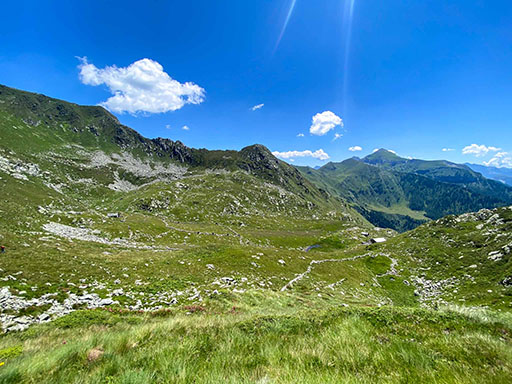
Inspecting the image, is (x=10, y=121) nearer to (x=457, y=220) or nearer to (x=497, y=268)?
(x=497, y=268)

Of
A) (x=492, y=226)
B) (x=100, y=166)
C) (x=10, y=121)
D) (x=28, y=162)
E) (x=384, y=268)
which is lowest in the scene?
(x=384, y=268)

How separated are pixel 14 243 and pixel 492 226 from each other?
112 metres

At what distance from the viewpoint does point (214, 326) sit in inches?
275

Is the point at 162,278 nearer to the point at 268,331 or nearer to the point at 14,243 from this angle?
the point at 14,243

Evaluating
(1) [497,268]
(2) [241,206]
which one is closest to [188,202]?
(2) [241,206]

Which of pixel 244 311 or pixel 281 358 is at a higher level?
pixel 281 358

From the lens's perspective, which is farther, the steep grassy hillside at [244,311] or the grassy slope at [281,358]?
the steep grassy hillside at [244,311]

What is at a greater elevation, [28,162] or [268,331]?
[28,162]

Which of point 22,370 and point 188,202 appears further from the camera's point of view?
point 188,202

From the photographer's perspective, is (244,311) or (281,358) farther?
(244,311)

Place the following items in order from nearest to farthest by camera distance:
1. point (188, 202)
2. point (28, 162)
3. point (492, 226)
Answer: point (492, 226) < point (28, 162) < point (188, 202)

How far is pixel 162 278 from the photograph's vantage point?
24.6 meters

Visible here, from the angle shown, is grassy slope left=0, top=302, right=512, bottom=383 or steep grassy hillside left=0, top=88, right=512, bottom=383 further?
steep grassy hillside left=0, top=88, right=512, bottom=383

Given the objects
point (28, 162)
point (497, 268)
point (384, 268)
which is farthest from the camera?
point (28, 162)
